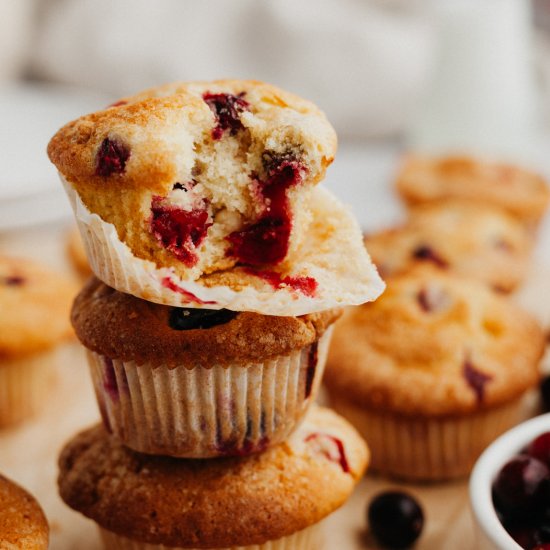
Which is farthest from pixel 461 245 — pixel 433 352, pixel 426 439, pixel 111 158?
pixel 111 158

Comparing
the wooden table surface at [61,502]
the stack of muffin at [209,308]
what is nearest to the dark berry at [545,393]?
the wooden table surface at [61,502]

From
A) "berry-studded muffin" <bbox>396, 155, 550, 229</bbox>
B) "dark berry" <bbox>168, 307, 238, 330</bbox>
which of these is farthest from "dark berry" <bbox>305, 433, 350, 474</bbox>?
"berry-studded muffin" <bbox>396, 155, 550, 229</bbox>

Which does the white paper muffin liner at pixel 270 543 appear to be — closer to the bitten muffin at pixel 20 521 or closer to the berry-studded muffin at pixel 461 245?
the bitten muffin at pixel 20 521

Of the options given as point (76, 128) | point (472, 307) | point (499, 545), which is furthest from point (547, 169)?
point (76, 128)

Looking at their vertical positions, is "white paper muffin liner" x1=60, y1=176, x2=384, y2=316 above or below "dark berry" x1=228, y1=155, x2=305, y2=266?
below

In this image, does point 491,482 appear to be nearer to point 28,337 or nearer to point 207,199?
point 207,199

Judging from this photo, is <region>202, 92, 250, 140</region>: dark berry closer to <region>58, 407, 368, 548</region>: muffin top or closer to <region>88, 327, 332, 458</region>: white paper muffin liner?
<region>88, 327, 332, 458</region>: white paper muffin liner
